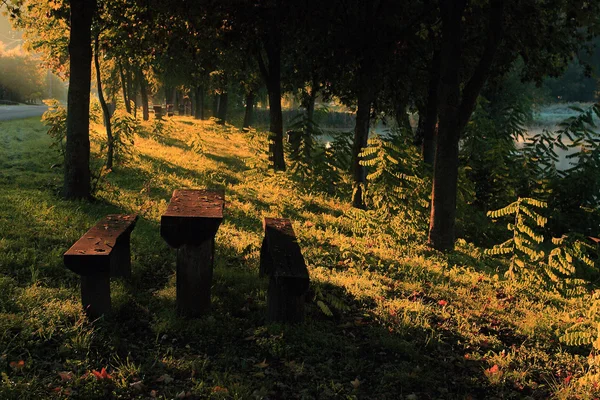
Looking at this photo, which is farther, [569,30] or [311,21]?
[311,21]

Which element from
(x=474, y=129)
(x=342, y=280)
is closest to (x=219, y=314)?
(x=342, y=280)

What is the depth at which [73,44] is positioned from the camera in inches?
328

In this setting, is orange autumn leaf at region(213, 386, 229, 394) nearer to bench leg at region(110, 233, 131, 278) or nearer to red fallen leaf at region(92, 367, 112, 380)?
red fallen leaf at region(92, 367, 112, 380)

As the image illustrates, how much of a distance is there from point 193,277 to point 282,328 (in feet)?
3.05

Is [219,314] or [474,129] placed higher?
[474,129]

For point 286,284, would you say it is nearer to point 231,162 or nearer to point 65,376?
point 65,376

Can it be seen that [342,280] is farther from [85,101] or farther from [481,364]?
[85,101]

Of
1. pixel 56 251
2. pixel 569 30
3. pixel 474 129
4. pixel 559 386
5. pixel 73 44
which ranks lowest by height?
pixel 559 386

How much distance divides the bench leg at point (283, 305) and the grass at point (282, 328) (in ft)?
0.34

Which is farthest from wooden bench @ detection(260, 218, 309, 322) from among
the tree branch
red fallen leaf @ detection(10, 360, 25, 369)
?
the tree branch

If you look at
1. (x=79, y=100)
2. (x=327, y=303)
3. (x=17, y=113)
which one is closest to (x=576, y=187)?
(x=327, y=303)

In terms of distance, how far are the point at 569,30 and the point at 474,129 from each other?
4517mm

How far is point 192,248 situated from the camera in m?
4.52

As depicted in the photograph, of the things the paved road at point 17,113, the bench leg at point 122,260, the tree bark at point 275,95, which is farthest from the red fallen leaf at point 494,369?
the paved road at point 17,113
